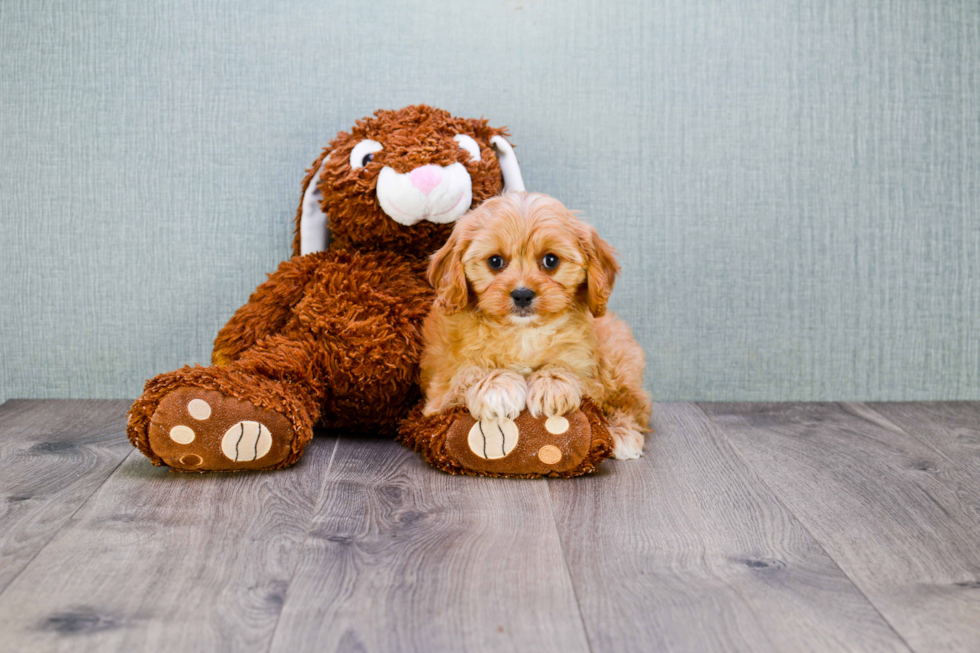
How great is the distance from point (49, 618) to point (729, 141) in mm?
1641

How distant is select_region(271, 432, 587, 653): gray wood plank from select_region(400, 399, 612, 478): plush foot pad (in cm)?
3

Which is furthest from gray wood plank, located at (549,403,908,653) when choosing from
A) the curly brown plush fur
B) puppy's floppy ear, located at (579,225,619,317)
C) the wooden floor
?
the curly brown plush fur

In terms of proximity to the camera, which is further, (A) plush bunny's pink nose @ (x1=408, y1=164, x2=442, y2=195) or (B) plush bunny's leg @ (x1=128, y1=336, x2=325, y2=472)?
(A) plush bunny's pink nose @ (x1=408, y1=164, x2=442, y2=195)

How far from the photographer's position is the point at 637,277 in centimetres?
197

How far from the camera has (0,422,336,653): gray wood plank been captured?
0.91m

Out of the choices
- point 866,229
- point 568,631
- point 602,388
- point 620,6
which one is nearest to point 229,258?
point 602,388

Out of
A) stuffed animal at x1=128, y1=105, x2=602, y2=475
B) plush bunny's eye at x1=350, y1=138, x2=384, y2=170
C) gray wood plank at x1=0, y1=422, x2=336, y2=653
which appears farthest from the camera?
plush bunny's eye at x1=350, y1=138, x2=384, y2=170

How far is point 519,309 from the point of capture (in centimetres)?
136

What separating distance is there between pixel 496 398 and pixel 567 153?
2.55 feet

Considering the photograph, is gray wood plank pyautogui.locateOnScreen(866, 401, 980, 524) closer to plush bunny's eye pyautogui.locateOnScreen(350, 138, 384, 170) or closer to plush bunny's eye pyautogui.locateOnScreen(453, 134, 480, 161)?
plush bunny's eye pyautogui.locateOnScreen(453, 134, 480, 161)

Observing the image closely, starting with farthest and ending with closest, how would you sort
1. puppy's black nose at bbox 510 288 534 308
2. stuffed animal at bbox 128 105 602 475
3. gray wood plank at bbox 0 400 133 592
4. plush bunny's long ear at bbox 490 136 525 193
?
plush bunny's long ear at bbox 490 136 525 193, stuffed animal at bbox 128 105 602 475, puppy's black nose at bbox 510 288 534 308, gray wood plank at bbox 0 400 133 592

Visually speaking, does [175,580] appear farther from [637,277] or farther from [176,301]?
[637,277]

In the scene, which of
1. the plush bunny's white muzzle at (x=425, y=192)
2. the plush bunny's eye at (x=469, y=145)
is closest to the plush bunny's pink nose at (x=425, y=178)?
the plush bunny's white muzzle at (x=425, y=192)

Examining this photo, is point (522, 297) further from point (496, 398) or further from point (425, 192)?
point (425, 192)
